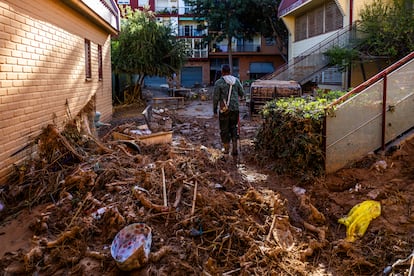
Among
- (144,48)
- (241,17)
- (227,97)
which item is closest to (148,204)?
(227,97)

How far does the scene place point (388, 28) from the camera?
1614 centimetres

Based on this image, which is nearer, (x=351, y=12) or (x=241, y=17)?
(x=351, y=12)

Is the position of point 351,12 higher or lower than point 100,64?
higher

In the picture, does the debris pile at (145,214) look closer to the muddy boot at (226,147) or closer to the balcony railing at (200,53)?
the muddy boot at (226,147)

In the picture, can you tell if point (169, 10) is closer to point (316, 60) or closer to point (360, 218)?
point (316, 60)

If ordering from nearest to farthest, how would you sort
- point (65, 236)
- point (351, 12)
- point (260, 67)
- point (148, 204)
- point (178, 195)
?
point (65, 236), point (148, 204), point (178, 195), point (351, 12), point (260, 67)

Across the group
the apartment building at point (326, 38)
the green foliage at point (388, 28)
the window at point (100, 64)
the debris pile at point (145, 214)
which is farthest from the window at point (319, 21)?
the debris pile at point (145, 214)

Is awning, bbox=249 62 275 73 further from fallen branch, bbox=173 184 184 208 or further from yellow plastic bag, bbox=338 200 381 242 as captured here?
fallen branch, bbox=173 184 184 208

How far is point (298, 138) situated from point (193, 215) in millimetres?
2840

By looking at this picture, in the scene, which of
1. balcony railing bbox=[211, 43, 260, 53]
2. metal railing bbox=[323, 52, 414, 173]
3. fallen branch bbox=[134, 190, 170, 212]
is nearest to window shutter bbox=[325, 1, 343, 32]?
metal railing bbox=[323, 52, 414, 173]

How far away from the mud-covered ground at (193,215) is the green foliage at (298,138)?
251 millimetres

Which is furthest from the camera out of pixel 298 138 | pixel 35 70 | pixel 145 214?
pixel 298 138

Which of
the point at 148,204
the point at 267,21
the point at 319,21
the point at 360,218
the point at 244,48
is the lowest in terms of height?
the point at 360,218

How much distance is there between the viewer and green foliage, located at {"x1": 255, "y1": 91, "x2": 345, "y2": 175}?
6.37m
